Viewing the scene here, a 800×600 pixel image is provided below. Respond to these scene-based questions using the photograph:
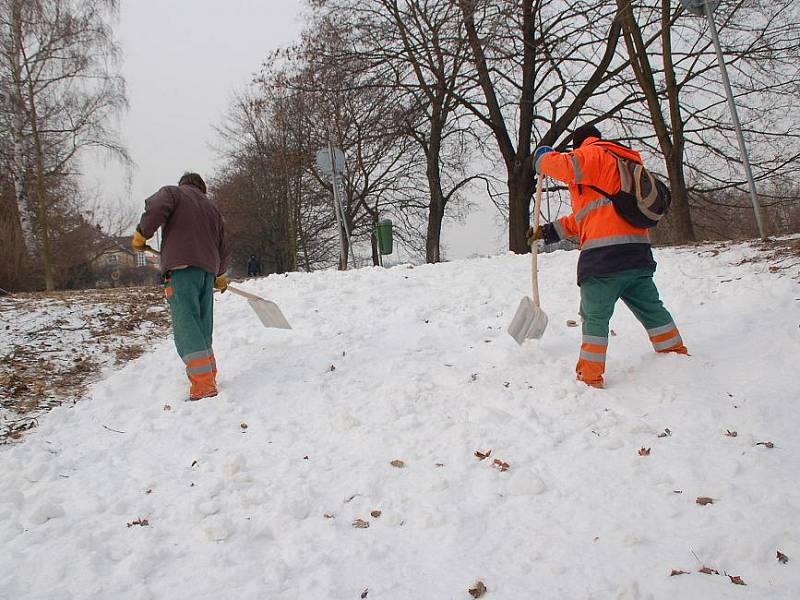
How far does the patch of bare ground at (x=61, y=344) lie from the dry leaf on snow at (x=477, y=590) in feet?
10.5

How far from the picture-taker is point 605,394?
11.8 ft

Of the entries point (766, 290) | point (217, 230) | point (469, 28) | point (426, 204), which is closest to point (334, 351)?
point (217, 230)

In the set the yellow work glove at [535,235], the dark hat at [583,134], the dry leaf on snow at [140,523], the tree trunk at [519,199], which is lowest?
the dry leaf on snow at [140,523]

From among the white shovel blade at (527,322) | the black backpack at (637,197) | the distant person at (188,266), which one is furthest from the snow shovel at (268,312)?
the black backpack at (637,197)

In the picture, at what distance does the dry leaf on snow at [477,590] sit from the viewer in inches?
78.5

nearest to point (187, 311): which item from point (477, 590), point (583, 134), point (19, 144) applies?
point (477, 590)

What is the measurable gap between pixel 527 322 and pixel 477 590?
2.56 m

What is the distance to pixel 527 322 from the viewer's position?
4.27 meters

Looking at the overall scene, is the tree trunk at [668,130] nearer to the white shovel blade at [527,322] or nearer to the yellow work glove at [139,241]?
the white shovel blade at [527,322]

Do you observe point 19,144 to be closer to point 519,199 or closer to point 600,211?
point 519,199

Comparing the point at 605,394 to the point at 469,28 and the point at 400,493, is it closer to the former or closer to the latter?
the point at 400,493

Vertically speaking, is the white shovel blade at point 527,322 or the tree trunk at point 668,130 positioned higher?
the tree trunk at point 668,130

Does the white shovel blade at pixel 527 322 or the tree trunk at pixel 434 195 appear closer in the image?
the white shovel blade at pixel 527 322

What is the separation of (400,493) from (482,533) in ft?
1.68
